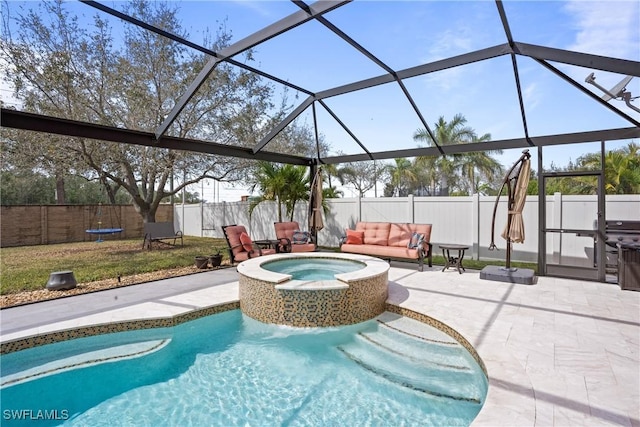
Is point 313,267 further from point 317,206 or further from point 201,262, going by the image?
point 201,262

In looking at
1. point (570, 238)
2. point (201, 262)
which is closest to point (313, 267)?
point (201, 262)

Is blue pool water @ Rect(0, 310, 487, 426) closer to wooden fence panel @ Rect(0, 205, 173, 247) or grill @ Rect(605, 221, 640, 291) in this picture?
grill @ Rect(605, 221, 640, 291)

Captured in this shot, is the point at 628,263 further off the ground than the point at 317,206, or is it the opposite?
the point at 317,206

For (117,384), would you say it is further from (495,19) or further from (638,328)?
(495,19)

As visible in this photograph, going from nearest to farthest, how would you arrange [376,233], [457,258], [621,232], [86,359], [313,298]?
[86,359]
[313,298]
[621,232]
[457,258]
[376,233]

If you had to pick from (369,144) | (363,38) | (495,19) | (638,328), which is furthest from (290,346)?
(369,144)

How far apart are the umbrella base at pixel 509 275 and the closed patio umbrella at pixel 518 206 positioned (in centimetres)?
67

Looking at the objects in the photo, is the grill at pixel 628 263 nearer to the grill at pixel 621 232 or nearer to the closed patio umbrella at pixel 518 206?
the grill at pixel 621 232

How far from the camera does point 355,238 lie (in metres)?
9.05

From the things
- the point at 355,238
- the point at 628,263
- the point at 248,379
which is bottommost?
the point at 248,379

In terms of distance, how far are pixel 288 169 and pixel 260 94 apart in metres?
3.89

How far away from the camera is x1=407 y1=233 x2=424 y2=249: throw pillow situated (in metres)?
7.78

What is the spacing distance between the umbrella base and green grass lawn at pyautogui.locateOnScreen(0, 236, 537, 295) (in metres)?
1.19

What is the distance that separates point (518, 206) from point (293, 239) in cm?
558
